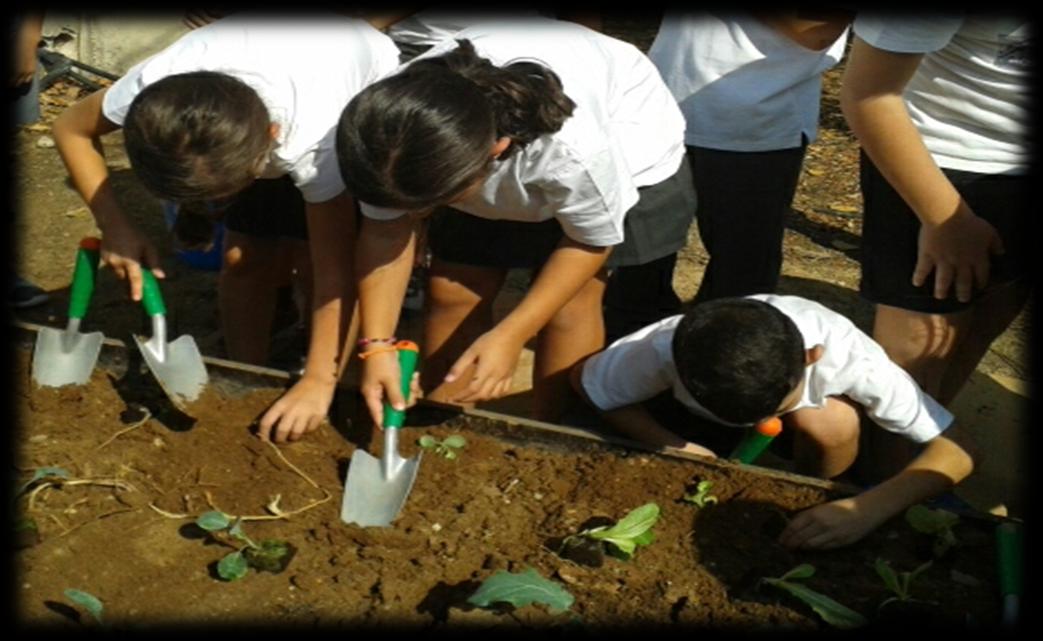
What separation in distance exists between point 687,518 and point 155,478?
1.11 metres

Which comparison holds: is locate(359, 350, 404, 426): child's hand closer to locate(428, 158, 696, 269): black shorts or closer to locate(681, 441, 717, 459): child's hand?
locate(428, 158, 696, 269): black shorts

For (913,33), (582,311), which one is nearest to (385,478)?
(582,311)

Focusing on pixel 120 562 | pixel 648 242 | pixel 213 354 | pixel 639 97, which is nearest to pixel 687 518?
pixel 648 242

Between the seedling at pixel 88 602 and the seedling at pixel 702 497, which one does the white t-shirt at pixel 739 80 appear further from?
the seedling at pixel 88 602

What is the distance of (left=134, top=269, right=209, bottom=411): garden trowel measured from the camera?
10.1 ft

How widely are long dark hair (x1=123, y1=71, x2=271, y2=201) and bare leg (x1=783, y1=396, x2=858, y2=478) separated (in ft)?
4.16

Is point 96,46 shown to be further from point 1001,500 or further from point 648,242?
point 1001,500

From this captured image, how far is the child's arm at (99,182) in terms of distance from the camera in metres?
3.05

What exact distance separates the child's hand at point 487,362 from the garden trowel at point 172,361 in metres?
0.64

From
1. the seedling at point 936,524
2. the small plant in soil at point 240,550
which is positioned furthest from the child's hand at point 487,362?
the seedling at point 936,524

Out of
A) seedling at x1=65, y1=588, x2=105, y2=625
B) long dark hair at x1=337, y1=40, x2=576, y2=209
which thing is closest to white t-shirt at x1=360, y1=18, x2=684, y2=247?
long dark hair at x1=337, y1=40, x2=576, y2=209

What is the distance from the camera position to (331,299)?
10.0ft

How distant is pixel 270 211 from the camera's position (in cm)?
327

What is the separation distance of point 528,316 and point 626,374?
0.88 feet
